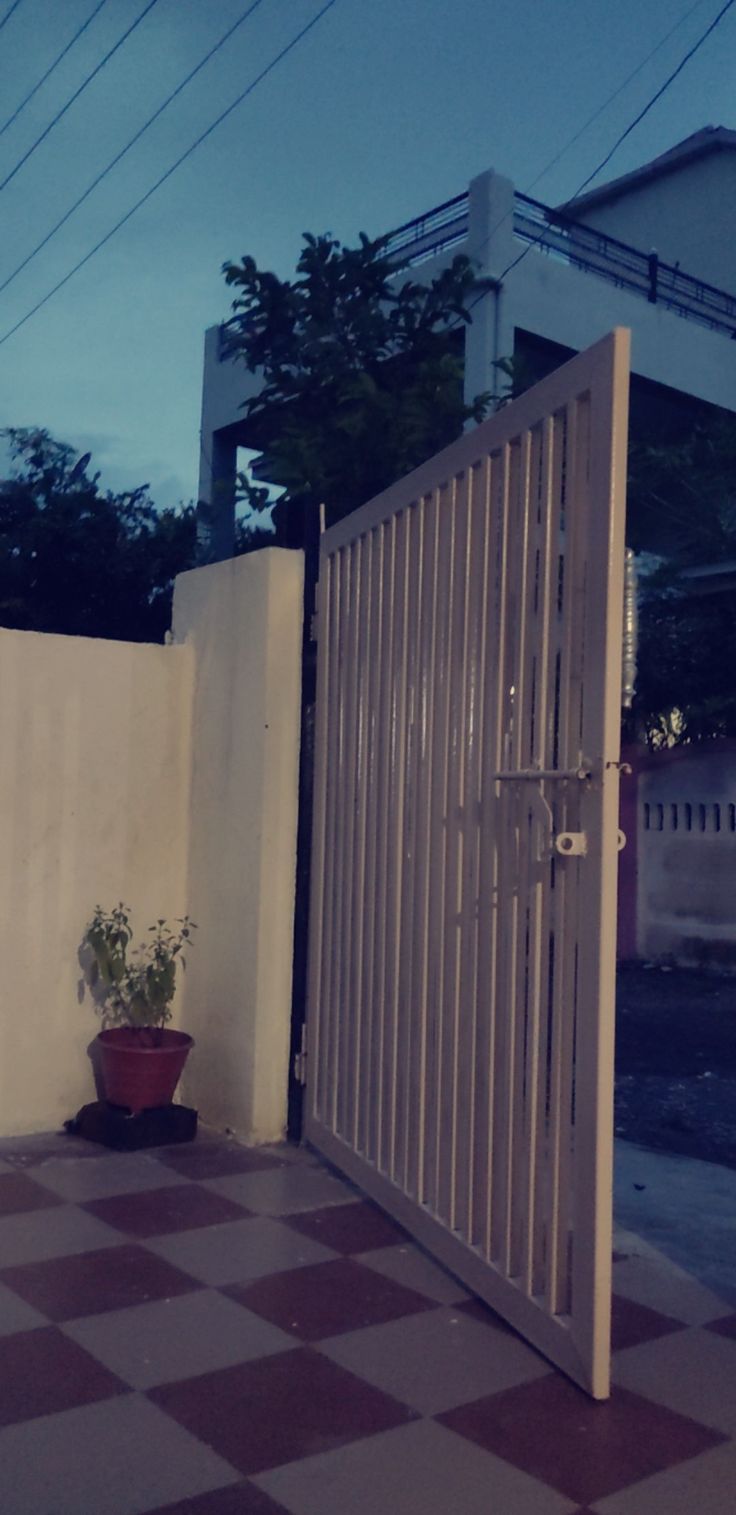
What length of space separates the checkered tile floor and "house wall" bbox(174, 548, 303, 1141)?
0.80 meters

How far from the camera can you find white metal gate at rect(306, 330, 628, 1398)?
2828 mm

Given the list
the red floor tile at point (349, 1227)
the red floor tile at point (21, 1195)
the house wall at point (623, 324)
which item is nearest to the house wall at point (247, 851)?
the red floor tile at point (349, 1227)

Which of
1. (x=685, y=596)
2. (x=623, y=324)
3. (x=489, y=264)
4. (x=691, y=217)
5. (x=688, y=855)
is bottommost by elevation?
(x=688, y=855)

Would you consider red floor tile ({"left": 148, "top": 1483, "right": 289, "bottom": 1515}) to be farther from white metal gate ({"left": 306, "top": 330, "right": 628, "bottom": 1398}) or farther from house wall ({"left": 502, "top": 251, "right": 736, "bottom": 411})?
house wall ({"left": 502, "top": 251, "right": 736, "bottom": 411})

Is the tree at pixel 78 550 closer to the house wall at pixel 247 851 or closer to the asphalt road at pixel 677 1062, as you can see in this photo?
the asphalt road at pixel 677 1062

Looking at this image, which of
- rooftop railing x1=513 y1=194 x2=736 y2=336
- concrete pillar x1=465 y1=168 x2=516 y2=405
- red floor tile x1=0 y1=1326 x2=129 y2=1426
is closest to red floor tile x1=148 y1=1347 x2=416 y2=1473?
red floor tile x1=0 y1=1326 x2=129 y2=1426

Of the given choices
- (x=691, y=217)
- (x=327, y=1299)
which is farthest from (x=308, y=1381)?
(x=691, y=217)

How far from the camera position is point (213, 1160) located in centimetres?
454

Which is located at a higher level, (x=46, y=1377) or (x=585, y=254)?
(x=585, y=254)

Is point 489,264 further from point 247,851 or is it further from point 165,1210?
point 165,1210

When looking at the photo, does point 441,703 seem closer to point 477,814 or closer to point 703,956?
point 477,814

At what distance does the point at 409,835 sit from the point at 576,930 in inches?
41.6

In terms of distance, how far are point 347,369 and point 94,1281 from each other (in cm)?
719

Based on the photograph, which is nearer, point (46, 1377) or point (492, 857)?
point (46, 1377)
